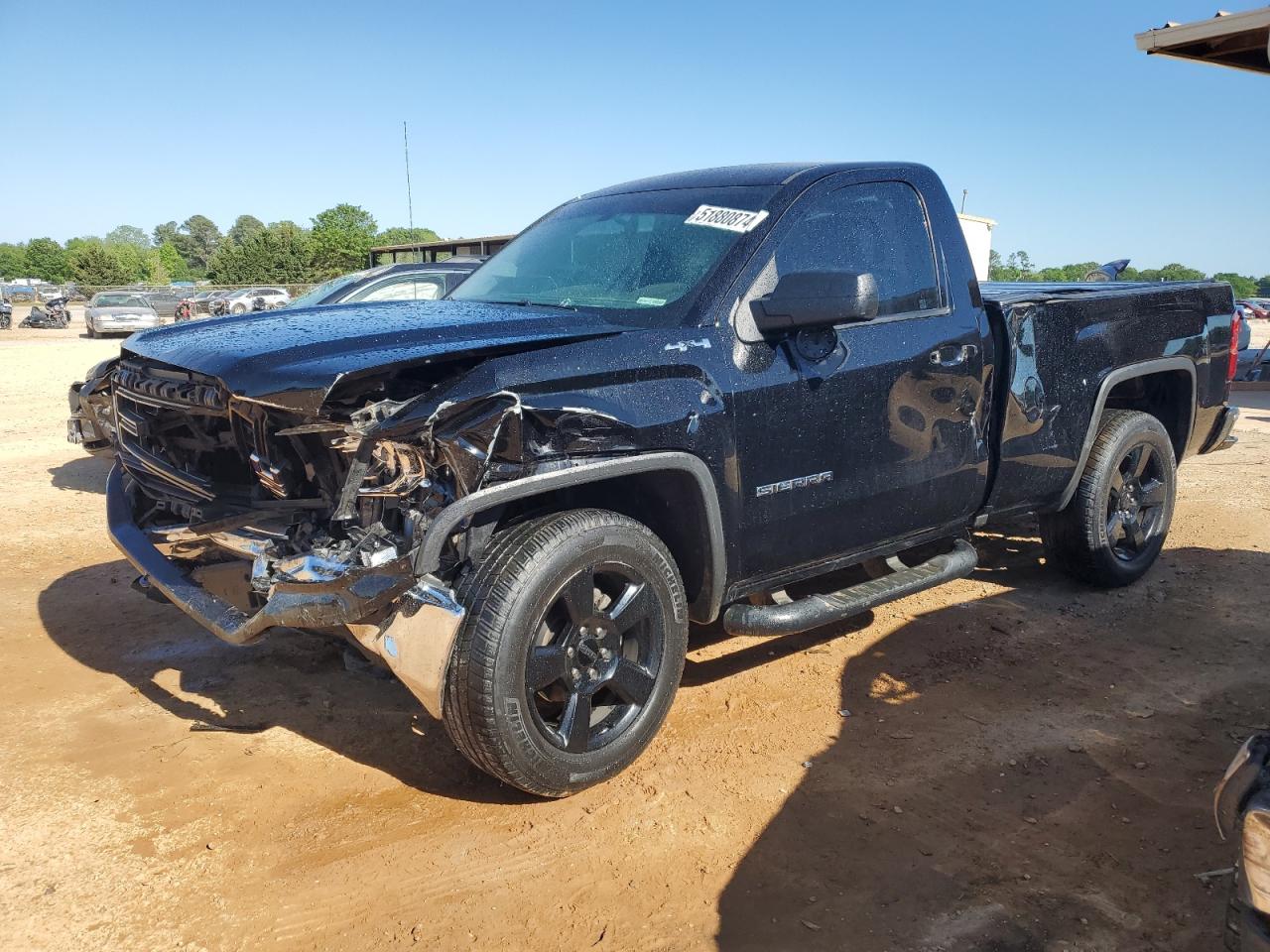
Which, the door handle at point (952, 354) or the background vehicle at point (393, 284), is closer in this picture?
the door handle at point (952, 354)

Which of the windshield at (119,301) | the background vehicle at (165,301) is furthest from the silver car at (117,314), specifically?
the background vehicle at (165,301)

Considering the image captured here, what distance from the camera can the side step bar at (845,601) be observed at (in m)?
3.65

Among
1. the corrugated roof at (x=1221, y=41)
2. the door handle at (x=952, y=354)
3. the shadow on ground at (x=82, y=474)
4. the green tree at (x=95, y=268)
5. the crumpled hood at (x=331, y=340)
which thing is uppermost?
the green tree at (x=95, y=268)

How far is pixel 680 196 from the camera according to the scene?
13.3 feet

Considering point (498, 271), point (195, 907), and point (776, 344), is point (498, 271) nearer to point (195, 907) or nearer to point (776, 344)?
point (776, 344)

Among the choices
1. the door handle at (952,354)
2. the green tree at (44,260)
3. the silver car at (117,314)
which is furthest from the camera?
the green tree at (44,260)

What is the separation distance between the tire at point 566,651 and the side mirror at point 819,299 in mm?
890

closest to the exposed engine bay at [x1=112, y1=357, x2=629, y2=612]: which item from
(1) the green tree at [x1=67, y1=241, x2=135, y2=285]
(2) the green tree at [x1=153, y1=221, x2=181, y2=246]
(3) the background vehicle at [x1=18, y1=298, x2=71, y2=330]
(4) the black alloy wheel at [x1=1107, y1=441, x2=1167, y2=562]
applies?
(4) the black alloy wheel at [x1=1107, y1=441, x2=1167, y2=562]

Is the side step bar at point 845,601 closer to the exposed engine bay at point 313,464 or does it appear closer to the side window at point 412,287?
the exposed engine bay at point 313,464

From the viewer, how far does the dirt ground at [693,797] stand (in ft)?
8.79

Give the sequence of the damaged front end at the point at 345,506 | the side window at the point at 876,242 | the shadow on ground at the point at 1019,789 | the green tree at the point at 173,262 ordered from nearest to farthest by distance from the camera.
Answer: the shadow on ground at the point at 1019,789, the damaged front end at the point at 345,506, the side window at the point at 876,242, the green tree at the point at 173,262

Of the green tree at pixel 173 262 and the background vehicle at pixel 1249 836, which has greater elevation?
the green tree at pixel 173 262

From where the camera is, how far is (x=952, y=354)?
A: 410 centimetres

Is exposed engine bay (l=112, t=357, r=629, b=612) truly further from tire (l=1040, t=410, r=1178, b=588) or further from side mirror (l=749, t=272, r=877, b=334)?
tire (l=1040, t=410, r=1178, b=588)
